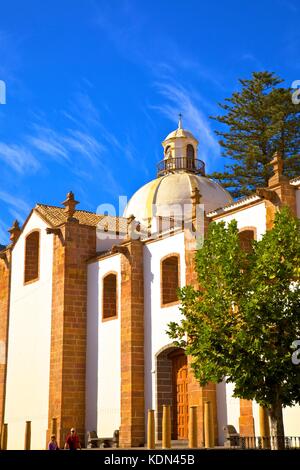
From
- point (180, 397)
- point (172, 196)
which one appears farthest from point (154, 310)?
point (172, 196)

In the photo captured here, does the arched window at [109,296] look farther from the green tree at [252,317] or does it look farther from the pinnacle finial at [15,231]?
the green tree at [252,317]

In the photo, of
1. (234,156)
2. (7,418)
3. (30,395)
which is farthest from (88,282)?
(234,156)

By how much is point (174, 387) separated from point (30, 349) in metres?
7.89

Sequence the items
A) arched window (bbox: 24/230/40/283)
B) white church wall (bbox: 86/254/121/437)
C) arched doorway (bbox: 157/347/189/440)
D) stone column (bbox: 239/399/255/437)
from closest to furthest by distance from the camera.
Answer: stone column (bbox: 239/399/255/437)
arched doorway (bbox: 157/347/189/440)
white church wall (bbox: 86/254/121/437)
arched window (bbox: 24/230/40/283)

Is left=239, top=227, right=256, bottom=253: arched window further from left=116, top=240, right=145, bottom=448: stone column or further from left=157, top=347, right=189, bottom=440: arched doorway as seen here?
left=116, top=240, right=145, bottom=448: stone column

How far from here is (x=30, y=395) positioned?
28297 mm

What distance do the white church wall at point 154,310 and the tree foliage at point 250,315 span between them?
6.48 meters

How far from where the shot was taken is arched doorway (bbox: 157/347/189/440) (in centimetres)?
2330

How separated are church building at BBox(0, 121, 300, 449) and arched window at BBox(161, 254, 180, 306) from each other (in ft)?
0.12

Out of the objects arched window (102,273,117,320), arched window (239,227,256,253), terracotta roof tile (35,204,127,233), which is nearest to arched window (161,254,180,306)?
arched window (239,227,256,253)

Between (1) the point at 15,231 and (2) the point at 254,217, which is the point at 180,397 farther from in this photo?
(1) the point at 15,231

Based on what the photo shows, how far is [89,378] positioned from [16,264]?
739cm

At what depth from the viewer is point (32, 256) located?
3077 centimetres
